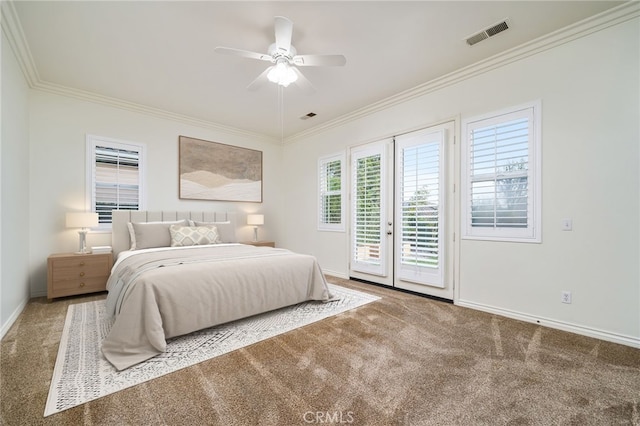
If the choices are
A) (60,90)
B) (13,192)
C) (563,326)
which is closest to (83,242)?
(13,192)

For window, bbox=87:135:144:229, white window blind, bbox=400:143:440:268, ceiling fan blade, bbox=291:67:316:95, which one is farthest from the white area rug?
ceiling fan blade, bbox=291:67:316:95

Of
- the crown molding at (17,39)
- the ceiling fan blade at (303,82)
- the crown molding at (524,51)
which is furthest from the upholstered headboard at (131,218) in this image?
the crown molding at (524,51)

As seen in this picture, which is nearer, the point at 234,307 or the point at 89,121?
the point at 234,307

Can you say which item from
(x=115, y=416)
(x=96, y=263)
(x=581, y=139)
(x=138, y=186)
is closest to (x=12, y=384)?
(x=115, y=416)

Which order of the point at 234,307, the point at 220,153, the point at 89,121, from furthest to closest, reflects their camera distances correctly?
1. the point at 220,153
2. the point at 89,121
3. the point at 234,307

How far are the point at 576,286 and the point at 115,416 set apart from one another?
365 centimetres

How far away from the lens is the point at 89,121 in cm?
400

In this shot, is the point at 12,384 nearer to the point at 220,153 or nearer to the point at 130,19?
the point at 130,19

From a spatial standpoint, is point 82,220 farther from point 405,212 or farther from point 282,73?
point 405,212

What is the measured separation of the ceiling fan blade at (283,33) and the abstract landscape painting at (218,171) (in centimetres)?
311

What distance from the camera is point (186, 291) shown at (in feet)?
7.80

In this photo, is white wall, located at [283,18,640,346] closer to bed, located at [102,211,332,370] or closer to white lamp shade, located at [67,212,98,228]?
bed, located at [102,211,332,370]

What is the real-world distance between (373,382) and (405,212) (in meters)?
2.57

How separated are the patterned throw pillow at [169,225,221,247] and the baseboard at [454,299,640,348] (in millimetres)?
3618
